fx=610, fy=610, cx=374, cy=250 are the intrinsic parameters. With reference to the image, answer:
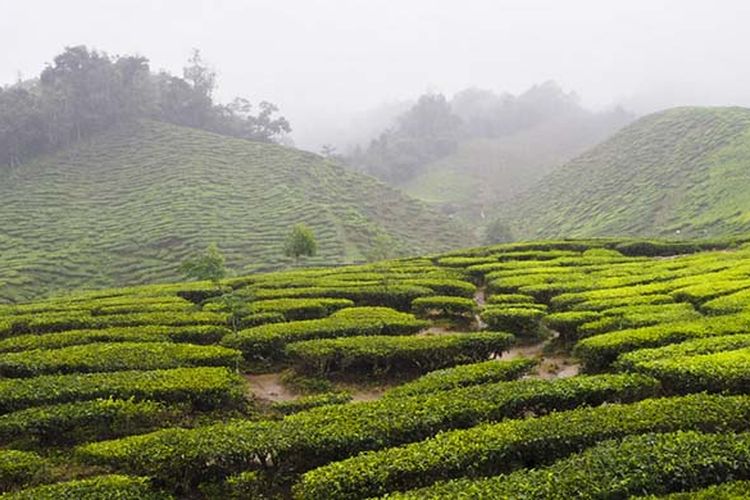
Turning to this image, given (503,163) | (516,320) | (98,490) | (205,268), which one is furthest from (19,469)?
(503,163)

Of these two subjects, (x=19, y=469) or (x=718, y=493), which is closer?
(x=718, y=493)

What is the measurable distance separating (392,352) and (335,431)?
18.3 ft

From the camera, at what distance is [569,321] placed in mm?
18125

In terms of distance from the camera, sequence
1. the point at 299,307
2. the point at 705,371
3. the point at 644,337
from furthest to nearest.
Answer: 1. the point at 299,307
2. the point at 644,337
3. the point at 705,371

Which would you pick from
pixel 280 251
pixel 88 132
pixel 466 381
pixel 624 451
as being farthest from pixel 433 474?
pixel 88 132

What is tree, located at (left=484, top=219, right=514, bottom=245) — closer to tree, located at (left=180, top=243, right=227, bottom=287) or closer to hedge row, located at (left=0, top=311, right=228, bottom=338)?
tree, located at (left=180, top=243, right=227, bottom=287)

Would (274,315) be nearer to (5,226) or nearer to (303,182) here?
(5,226)

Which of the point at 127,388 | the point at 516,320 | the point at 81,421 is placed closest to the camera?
the point at 81,421

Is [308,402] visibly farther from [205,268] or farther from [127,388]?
[205,268]

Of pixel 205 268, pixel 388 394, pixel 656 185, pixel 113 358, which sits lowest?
pixel 388 394

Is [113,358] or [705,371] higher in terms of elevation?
[705,371]

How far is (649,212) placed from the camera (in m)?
63.8

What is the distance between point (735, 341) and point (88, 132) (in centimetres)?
8659

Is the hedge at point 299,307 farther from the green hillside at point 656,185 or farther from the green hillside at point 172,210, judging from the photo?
the green hillside at point 656,185
